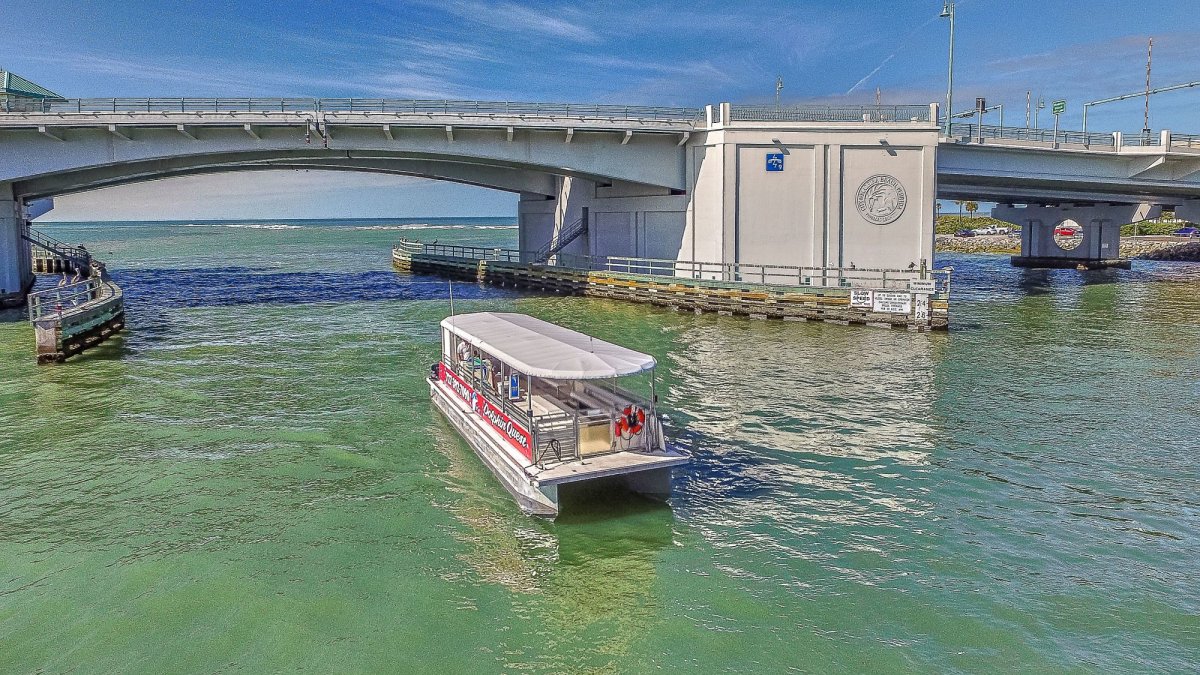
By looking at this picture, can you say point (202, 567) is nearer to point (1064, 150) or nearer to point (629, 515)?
point (629, 515)

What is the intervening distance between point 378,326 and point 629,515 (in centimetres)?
2642

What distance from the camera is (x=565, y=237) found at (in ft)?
196

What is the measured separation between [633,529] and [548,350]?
4.05 meters

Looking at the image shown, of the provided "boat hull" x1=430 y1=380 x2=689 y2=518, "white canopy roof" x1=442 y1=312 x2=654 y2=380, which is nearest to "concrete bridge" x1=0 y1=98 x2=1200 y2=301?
"white canopy roof" x1=442 y1=312 x2=654 y2=380

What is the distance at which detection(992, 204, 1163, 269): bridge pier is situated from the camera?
3012 inches

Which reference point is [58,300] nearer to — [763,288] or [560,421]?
[560,421]

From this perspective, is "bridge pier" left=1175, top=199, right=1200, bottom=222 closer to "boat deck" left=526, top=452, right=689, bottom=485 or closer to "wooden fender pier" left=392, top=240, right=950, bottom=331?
"wooden fender pier" left=392, top=240, right=950, bottom=331

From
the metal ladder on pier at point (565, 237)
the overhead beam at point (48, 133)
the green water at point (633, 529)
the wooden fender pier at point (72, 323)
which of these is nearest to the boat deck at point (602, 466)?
the green water at point (633, 529)

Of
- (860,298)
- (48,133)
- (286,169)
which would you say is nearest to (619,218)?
(860,298)

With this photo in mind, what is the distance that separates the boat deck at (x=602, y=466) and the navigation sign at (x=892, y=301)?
24.5 meters

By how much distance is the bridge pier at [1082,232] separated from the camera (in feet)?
251

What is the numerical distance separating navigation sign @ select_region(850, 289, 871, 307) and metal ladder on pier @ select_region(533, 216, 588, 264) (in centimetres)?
2387

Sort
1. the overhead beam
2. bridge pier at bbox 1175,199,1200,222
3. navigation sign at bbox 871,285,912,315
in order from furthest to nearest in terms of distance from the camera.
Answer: bridge pier at bbox 1175,199,1200,222, the overhead beam, navigation sign at bbox 871,285,912,315

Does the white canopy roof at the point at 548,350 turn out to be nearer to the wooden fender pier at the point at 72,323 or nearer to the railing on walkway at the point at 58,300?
the wooden fender pier at the point at 72,323
